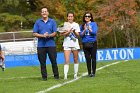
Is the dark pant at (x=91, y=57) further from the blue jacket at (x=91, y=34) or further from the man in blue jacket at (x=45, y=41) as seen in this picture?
the man in blue jacket at (x=45, y=41)

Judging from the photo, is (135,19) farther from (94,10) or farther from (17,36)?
(17,36)

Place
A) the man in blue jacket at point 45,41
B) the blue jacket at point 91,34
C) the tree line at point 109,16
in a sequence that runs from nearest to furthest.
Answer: the man in blue jacket at point 45,41 → the blue jacket at point 91,34 → the tree line at point 109,16

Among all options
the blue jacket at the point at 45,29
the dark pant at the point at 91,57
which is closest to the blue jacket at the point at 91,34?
the dark pant at the point at 91,57

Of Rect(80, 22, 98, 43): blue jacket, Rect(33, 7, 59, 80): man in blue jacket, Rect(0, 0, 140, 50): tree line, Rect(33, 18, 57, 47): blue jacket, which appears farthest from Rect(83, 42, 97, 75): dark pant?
Rect(0, 0, 140, 50): tree line

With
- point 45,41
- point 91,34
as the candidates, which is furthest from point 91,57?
point 45,41

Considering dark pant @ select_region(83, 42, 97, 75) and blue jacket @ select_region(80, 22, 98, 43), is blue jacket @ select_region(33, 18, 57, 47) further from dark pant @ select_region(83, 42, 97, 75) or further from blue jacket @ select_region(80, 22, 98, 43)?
dark pant @ select_region(83, 42, 97, 75)

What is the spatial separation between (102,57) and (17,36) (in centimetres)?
1812

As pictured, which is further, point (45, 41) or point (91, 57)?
point (91, 57)

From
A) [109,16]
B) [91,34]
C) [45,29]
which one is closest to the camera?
[45,29]

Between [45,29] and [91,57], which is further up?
[45,29]

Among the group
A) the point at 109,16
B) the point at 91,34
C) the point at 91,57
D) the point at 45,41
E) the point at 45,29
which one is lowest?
the point at 109,16

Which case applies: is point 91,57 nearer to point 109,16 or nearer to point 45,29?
point 45,29

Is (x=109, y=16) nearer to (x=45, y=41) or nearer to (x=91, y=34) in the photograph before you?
(x=91, y=34)

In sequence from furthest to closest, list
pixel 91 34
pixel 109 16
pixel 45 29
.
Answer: pixel 109 16 < pixel 91 34 < pixel 45 29
